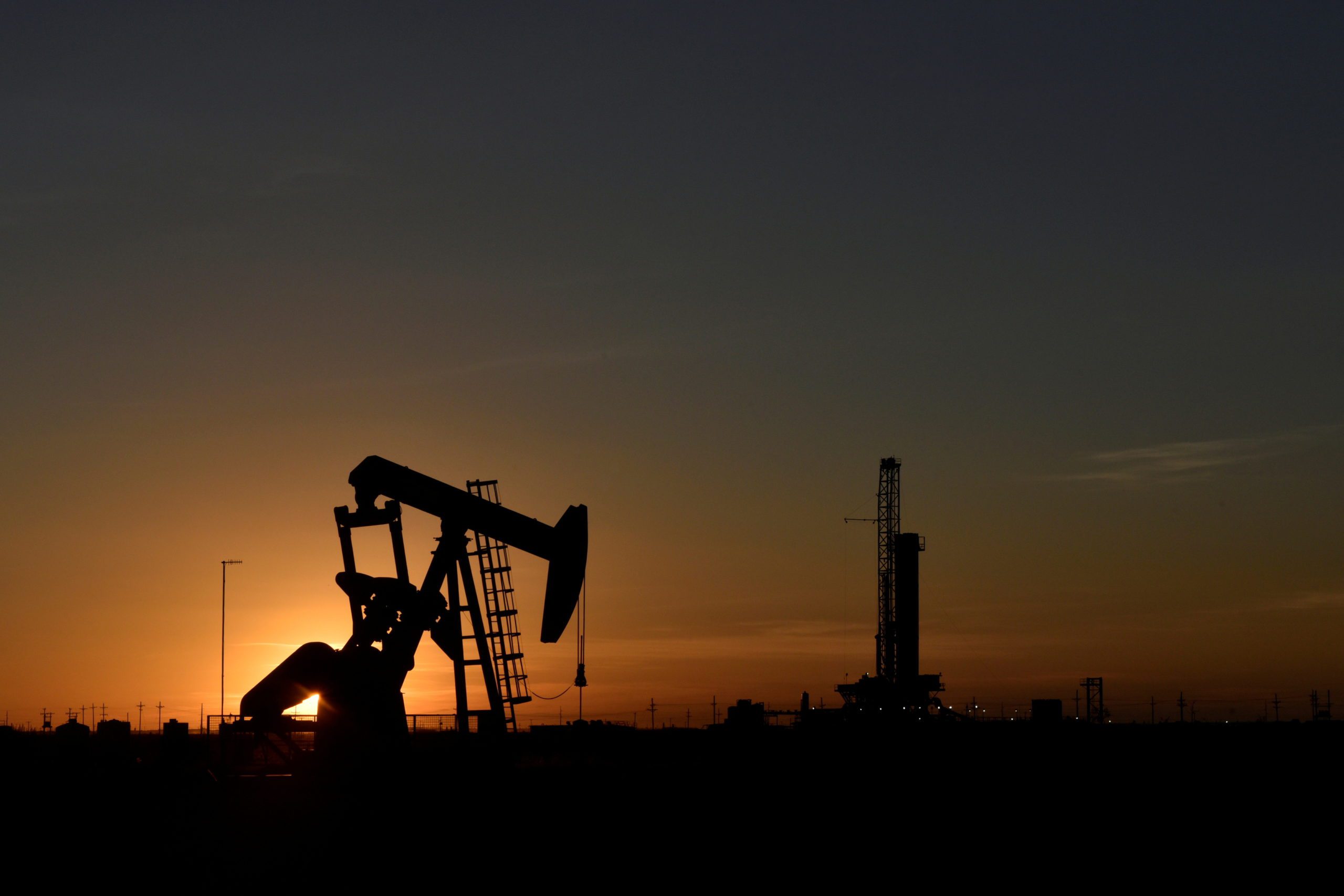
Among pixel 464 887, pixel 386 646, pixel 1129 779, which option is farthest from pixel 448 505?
pixel 1129 779

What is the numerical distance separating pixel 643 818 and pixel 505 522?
4.59 meters

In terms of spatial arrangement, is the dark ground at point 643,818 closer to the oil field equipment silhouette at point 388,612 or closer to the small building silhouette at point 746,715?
the oil field equipment silhouette at point 388,612

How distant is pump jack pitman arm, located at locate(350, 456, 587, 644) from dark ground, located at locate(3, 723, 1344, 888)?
115 inches

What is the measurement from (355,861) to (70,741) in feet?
36.9

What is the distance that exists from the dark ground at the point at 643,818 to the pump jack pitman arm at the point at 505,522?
9.55 ft

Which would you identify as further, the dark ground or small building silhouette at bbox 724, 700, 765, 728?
small building silhouette at bbox 724, 700, 765, 728

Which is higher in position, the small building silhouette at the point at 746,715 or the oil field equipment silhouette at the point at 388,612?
the oil field equipment silhouette at the point at 388,612

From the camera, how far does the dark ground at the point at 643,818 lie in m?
15.2

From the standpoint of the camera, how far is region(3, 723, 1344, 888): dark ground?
1519 centimetres

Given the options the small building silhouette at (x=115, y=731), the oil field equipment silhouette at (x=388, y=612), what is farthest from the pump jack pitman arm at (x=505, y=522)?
the small building silhouette at (x=115, y=731)

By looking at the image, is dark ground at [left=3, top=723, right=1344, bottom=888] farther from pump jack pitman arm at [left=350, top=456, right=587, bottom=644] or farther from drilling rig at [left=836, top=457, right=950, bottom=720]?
drilling rig at [left=836, top=457, right=950, bottom=720]

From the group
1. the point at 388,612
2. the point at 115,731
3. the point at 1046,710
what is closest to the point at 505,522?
the point at 388,612

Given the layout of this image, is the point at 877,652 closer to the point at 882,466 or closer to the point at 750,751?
the point at 882,466

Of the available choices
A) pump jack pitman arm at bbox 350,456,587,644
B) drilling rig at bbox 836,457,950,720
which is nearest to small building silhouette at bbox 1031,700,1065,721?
drilling rig at bbox 836,457,950,720
